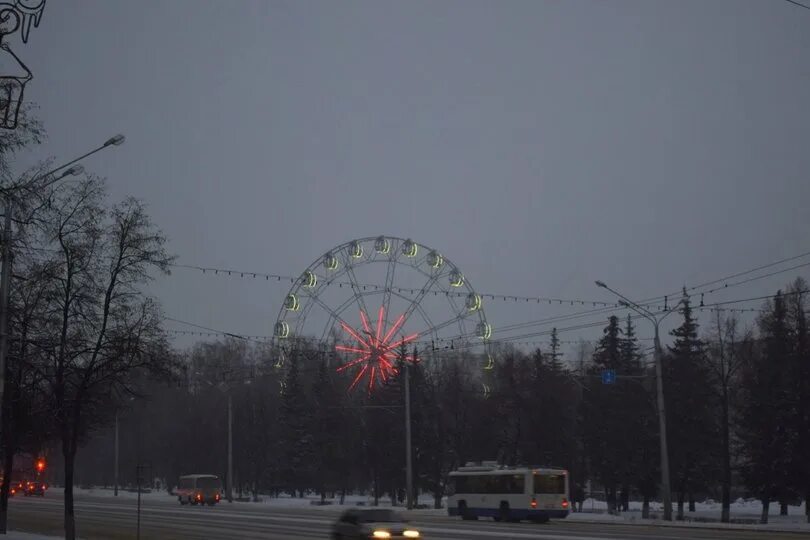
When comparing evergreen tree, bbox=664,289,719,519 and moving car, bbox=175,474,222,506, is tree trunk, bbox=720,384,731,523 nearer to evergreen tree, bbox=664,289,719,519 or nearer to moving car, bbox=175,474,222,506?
evergreen tree, bbox=664,289,719,519

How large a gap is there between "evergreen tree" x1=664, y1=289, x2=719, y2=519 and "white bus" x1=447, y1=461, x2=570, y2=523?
16.2 metres

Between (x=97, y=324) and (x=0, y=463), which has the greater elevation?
(x=97, y=324)

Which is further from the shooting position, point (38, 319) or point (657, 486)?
point (657, 486)

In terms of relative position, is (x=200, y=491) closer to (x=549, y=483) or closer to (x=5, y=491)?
(x=549, y=483)

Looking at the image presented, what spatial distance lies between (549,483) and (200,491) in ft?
103

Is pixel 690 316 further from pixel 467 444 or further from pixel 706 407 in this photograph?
pixel 467 444

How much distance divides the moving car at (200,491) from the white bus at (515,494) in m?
25.5

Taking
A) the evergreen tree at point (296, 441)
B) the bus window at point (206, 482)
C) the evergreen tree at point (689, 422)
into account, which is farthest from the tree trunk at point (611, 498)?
the bus window at point (206, 482)

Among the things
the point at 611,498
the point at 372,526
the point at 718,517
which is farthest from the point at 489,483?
the point at 372,526

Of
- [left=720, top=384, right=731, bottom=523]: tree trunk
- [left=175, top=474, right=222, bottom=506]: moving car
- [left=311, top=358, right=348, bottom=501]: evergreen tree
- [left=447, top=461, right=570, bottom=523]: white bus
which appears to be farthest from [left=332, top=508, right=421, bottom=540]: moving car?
[left=311, top=358, right=348, bottom=501]: evergreen tree

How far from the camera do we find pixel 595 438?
213ft

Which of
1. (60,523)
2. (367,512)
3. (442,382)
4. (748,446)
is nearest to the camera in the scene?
(367,512)

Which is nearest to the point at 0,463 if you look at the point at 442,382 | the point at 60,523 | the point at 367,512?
the point at 60,523

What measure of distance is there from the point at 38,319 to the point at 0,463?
56.5 ft
